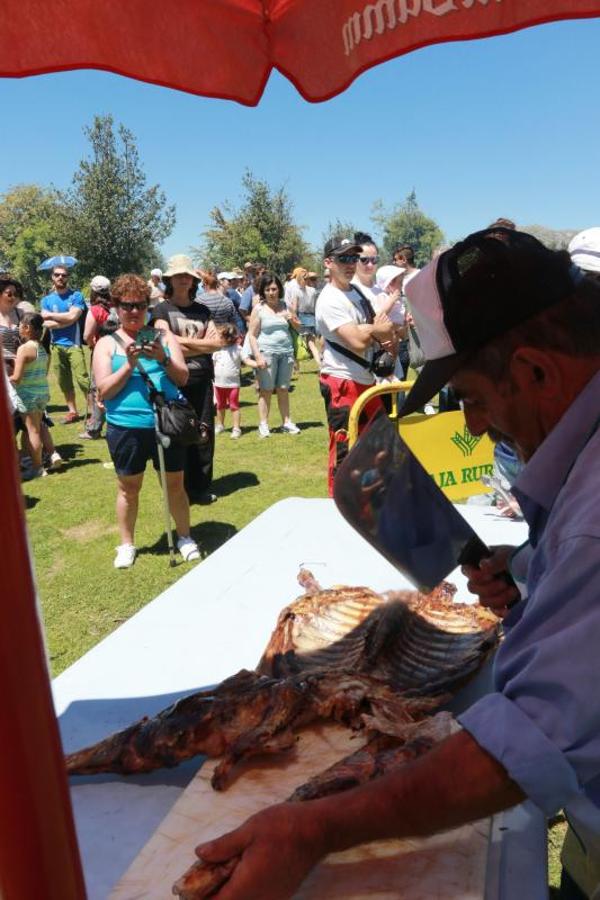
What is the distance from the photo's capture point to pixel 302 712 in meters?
1.66

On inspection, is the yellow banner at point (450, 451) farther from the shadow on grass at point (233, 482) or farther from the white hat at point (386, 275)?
the shadow on grass at point (233, 482)

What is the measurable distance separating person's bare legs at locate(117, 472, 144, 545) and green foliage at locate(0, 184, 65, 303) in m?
36.1

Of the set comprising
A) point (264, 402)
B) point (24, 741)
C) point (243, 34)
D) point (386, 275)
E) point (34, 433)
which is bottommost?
point (264, 402)

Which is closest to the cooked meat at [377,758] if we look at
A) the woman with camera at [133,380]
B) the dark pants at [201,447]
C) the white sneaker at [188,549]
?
the woman with camera at [133,380]

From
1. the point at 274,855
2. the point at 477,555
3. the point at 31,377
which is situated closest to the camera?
the point at 274,855

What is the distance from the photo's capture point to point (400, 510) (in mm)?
1673

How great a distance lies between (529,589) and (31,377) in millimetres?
7010

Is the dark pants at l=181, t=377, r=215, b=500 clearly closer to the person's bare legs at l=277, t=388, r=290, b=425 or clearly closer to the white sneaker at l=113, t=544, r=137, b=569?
the white sneaker at l=113, t=544, r=137, b=569

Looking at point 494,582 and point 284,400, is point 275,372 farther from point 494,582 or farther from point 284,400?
point 494,582

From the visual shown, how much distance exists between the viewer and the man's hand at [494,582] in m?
1.79

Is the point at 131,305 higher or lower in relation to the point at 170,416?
higher

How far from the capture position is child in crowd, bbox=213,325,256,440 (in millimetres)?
8386

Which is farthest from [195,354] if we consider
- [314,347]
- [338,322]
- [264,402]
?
[314,347]

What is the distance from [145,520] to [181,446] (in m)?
1.90
